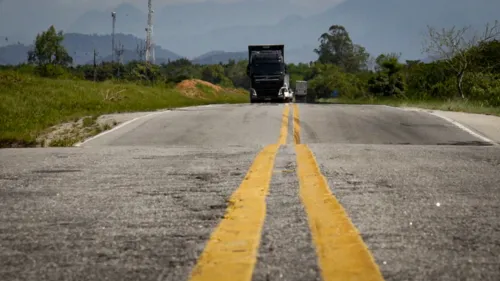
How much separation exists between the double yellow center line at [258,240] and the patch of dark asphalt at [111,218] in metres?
0.08

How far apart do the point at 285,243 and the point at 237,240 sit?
0.70ft

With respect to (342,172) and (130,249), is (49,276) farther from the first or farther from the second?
(342,172)

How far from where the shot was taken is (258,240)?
2.37 meters

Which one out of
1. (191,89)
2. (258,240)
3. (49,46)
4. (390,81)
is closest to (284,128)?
(258,240)

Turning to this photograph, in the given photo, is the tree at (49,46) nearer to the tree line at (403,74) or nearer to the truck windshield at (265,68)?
the tree line at (403,74)

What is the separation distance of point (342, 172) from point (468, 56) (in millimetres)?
31131

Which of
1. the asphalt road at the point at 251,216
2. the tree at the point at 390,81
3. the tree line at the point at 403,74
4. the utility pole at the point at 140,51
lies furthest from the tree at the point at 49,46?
the asphalt road at the point at 251,216

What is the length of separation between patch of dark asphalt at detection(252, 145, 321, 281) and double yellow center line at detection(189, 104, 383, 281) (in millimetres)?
33

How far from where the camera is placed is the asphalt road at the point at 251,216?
2.05 metres

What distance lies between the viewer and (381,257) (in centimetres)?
215

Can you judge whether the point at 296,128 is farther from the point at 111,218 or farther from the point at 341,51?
the point at 341,51

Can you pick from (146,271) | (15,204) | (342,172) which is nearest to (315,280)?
(146,271)

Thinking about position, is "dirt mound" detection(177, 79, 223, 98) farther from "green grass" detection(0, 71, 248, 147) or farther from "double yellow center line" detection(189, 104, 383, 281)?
"double yellow center line" detection(189, 104, 383, 281)

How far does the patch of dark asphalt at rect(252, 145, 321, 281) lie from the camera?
196 centimetres
